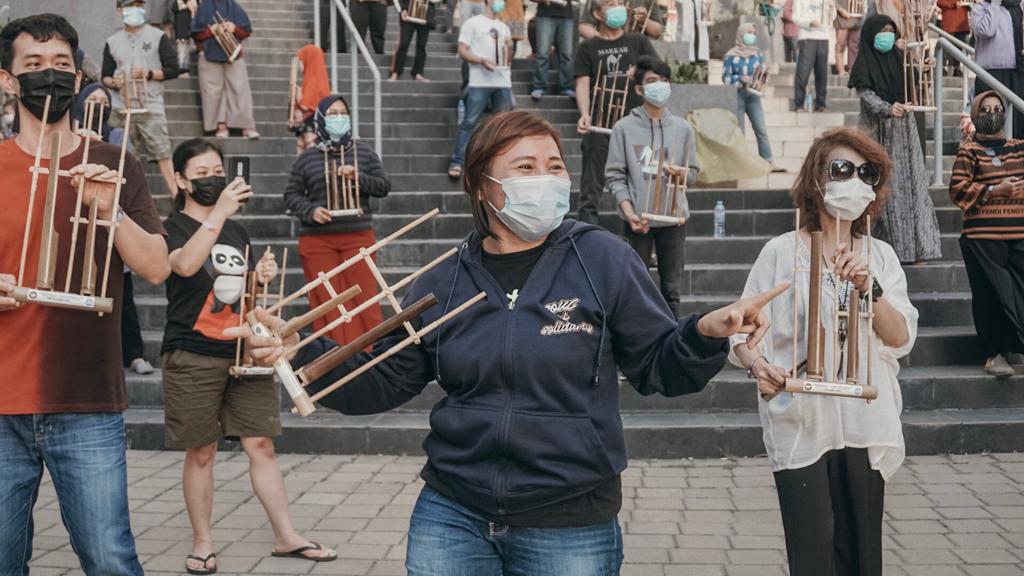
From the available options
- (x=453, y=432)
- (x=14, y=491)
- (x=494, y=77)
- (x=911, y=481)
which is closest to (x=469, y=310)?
(x=453, y=432)

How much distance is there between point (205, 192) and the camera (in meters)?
5.99

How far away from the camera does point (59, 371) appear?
380cm

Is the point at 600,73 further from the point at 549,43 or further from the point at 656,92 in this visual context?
the point at 549,43

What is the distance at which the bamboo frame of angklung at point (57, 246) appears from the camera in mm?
3434

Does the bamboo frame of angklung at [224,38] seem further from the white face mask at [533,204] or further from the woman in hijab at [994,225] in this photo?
the white face mask at [533,204]

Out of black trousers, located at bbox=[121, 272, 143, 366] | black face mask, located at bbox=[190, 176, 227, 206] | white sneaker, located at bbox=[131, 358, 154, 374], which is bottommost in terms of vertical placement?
white sneaker, located at bbox=[131, 358, 154, 374]

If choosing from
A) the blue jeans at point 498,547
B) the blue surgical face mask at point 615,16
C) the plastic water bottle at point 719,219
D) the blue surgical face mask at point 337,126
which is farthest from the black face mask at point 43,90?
the plastic water bottle at point 719,219

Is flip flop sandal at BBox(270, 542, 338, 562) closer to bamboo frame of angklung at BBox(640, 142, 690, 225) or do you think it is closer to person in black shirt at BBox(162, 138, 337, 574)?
person in black shirt at BBox(162, 138, 337, 574)

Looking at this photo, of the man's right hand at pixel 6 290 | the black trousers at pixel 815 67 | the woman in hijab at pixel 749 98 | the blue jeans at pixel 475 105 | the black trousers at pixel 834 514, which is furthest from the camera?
the black trousers at pixel 815 67

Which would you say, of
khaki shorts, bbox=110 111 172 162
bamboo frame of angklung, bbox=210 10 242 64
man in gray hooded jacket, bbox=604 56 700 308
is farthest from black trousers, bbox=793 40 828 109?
khaki shorts, bbox=110 111 172 162

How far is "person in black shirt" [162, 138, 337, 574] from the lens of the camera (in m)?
5.92

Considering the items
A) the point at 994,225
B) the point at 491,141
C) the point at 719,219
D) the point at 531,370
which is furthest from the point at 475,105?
the point at 531,370

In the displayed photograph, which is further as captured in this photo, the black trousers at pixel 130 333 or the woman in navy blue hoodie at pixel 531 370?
the black trousers at pixel 130 333

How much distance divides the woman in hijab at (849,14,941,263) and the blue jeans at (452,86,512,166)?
3916mm
